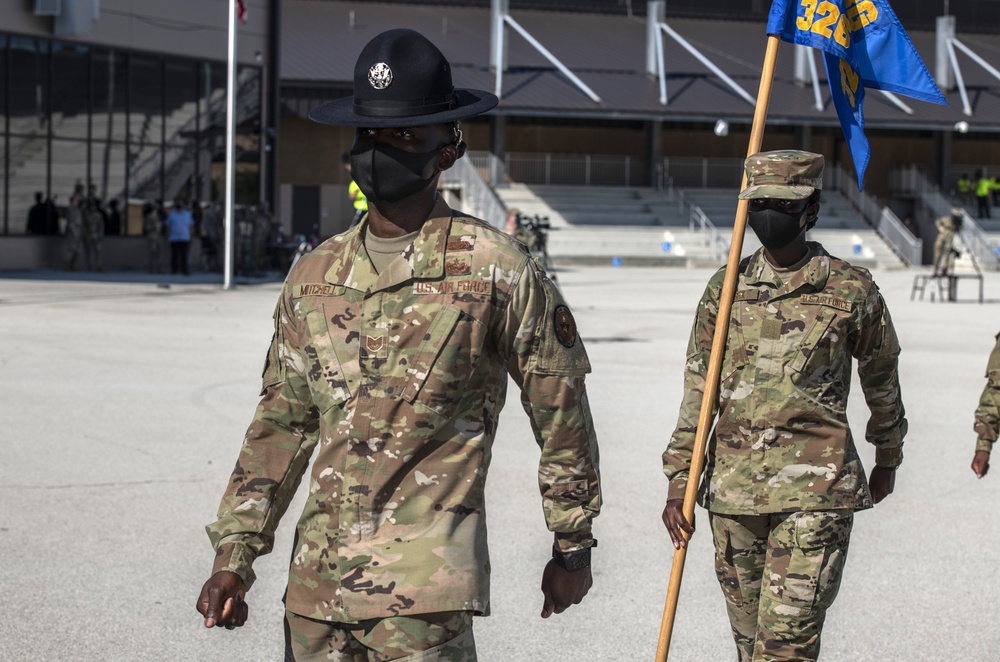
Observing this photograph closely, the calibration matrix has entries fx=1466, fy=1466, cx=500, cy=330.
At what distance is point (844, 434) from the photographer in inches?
180

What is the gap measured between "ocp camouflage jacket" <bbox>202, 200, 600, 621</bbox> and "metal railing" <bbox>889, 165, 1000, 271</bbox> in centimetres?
4487

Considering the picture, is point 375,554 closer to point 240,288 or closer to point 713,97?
point 240,288

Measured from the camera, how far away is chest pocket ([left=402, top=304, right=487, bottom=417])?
3277mm

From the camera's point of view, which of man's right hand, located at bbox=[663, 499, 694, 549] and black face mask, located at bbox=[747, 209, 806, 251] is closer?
man's right hand, located at bbox=[663, 499, 694, 549]

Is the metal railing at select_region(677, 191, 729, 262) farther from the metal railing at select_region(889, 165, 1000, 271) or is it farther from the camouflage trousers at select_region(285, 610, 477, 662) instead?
the camouflage trousers at select_region(285, 610, 477, 662)

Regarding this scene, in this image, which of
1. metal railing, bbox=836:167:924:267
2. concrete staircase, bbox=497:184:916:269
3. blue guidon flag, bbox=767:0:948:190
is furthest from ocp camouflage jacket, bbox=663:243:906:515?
metal railing, bbox=836:167:924:267

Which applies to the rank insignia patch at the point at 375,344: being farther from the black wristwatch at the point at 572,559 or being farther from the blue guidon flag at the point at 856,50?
the blue guidon flag at the point at 856,50

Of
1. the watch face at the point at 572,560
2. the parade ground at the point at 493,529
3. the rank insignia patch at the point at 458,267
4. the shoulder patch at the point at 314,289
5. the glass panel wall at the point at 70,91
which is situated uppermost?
the glass panel wall at the point at 70,91

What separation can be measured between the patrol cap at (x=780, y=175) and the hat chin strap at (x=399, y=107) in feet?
Result: 4.89

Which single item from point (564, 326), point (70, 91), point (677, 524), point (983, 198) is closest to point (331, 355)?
point (564, 326)

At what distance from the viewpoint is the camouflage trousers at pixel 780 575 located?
437cm

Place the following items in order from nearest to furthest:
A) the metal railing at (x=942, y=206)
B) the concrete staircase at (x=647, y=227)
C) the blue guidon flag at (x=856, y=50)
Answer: the blue guidon flag at (x=856, y=50)
the concrete staircase at (x=647, y=227)
the metal railing at (x=942, y=206)

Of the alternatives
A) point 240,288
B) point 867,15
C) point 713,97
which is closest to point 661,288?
point 240,288

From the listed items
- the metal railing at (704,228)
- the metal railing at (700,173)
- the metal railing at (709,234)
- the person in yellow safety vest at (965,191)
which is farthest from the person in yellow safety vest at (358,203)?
the person in yellow safety vest at (965,191)
